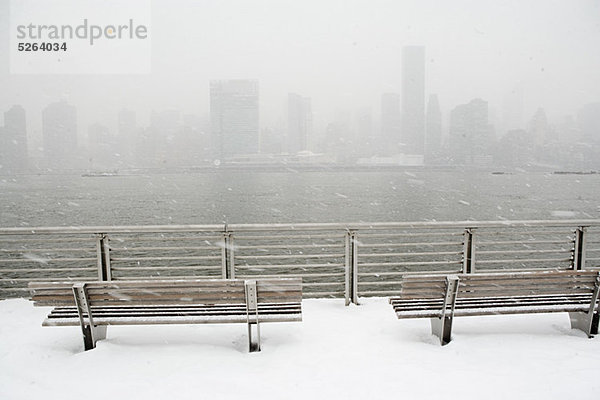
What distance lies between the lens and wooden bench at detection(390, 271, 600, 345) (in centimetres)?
489

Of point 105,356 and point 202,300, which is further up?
point 202,300

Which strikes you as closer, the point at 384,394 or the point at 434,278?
the point at 384,394

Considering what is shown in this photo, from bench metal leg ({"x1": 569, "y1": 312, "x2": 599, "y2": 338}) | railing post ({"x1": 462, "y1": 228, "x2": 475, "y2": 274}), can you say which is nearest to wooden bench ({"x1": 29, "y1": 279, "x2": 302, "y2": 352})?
railing post ({"x1": 462, "y1": 228, "x2": 475, "y2": 274})

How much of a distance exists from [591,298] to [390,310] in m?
2.42

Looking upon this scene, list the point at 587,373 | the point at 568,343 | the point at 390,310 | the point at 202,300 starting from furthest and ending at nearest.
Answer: the point at 390,310, the point at 568,343, the point at 202,300, the point at 587,373

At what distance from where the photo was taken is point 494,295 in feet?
16.5

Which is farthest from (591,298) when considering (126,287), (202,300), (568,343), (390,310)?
(126,287)

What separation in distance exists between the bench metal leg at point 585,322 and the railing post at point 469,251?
65.3 inches

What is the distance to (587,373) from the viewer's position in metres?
4.41

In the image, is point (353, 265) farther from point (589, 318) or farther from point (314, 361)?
point (589, 318)

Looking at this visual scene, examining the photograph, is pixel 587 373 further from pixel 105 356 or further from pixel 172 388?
pixel 105 356

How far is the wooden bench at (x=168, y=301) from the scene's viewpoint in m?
4.69

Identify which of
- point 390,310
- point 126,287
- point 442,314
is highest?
point 126,287

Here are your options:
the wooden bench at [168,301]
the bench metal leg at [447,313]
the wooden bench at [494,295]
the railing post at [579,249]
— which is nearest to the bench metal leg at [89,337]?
the wooden bench at [168,301]
